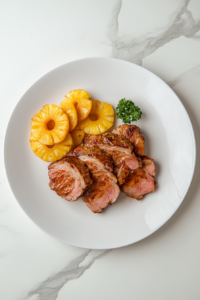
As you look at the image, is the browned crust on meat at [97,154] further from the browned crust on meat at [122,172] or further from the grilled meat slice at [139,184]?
the grilled meat slice at [139,184]

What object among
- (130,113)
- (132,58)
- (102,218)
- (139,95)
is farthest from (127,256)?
(132,58)

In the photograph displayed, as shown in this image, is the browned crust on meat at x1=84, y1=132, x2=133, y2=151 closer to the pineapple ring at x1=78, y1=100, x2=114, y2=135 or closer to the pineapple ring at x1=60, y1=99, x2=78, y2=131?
the pineapple ring at x1=78, y1=100, x2=114, y2=135

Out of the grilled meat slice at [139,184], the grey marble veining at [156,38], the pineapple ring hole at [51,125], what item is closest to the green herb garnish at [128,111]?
the grilled meat slice at [139,184]

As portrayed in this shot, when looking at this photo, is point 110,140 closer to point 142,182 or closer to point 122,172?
point 122,172

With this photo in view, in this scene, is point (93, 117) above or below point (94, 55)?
below

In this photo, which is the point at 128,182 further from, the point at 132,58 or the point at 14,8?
the point at 14,8

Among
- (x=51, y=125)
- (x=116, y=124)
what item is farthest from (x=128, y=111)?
(x=51, y=125)
